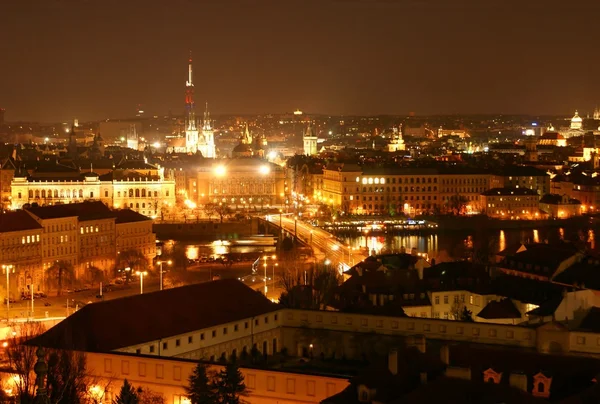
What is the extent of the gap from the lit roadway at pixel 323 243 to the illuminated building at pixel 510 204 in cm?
967

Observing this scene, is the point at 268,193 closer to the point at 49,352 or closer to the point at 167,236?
the point at 167,236

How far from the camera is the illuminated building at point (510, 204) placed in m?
53.0

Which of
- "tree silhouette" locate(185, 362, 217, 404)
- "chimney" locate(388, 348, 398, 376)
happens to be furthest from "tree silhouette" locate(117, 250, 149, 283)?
"chimney" locate(388, 348, 398, 376)

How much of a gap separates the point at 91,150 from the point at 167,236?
1149 inches

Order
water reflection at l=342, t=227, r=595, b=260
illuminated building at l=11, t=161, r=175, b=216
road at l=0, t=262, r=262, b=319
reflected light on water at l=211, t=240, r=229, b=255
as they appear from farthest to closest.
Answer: illuminated building at l=11, t=161, r=175, b=216 < water reflection at l=342, t=227, r=595, b=260 < reflected light on water at l=211, t=240, r=229, b=255 < road at l=0, t=262, r=262, b=319

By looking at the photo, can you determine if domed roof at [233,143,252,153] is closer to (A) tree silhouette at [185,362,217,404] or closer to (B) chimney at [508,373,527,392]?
(A) tree silhouette at [185,362,217,404]

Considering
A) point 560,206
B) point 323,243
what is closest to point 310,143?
point 560,206

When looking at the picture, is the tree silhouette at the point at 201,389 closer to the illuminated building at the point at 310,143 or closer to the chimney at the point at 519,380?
the chimney at the point at 519,380

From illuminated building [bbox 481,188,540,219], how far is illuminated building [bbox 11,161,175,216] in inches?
542

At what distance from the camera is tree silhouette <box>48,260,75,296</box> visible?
26.1 meters

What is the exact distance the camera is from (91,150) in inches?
2739

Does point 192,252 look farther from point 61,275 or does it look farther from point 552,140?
point 552,140

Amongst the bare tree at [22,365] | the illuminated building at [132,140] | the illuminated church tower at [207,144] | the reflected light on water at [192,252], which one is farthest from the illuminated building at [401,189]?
the bare tree at [22,365]

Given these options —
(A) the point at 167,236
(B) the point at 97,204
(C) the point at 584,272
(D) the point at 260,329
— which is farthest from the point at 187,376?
(A) the point at 167,236
